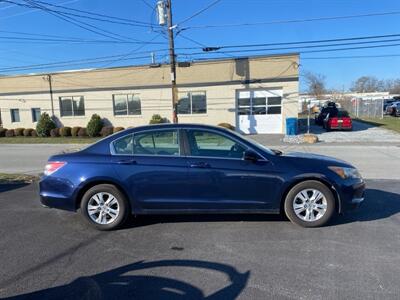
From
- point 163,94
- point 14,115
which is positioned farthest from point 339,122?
point 14,115

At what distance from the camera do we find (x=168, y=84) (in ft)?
83.5

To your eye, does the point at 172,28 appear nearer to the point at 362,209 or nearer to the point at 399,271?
A: the point at 362,209

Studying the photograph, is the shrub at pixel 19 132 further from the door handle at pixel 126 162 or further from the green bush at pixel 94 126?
the door handle at pixel 126 162

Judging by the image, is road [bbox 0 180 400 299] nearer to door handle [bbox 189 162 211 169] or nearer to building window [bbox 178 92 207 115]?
door handle [bbox 189 162 211 169]

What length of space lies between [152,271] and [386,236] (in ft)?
10.3

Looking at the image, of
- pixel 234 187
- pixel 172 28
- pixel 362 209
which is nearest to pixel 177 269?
pixel 234 187

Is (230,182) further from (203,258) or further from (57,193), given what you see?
(57,193)

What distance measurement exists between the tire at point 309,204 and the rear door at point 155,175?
155 cm

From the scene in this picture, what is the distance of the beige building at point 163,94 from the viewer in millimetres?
23359

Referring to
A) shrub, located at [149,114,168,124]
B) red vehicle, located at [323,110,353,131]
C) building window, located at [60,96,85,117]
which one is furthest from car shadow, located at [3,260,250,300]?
building window, located at [60,96,85,117]

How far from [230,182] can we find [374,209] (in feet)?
9.00

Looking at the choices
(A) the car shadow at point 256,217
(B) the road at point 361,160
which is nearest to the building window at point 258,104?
(B) the road at point 361,160

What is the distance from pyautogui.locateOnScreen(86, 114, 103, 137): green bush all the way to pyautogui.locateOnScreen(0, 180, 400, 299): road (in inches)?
802

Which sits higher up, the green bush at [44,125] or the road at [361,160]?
the green bush at [44,125]
